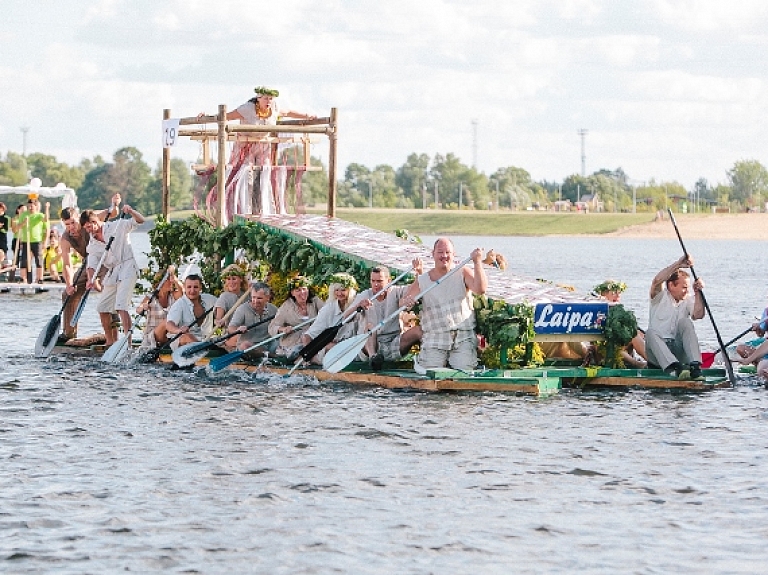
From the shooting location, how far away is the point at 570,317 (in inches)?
676

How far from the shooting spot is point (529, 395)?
1720 cm

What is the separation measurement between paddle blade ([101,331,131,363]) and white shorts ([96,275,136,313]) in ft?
1.44

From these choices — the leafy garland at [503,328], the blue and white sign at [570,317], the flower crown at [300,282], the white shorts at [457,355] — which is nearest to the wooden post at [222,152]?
the flower crown at [300,282]

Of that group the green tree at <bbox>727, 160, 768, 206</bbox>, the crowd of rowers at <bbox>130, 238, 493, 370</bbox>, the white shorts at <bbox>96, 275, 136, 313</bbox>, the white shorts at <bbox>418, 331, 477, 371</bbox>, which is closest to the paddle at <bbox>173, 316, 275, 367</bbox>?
the crowd of rowers at <bbox>130, 238, 493, 370</bbox>

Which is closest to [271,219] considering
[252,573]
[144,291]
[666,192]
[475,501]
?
[144,291]

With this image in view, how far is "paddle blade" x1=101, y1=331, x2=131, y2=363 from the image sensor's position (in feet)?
68.3

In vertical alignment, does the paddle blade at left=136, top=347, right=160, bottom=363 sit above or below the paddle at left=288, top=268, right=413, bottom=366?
below

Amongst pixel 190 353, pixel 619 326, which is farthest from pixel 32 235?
pixel 619 326

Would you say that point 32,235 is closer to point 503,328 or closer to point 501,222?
point 503,328

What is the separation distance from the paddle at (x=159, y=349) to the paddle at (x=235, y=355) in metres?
0.68

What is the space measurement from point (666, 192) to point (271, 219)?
522ft

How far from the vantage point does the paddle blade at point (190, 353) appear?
1945 cm

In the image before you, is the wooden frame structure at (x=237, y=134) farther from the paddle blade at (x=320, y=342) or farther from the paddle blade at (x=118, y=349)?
the paddle blade at (x=320, y=342)

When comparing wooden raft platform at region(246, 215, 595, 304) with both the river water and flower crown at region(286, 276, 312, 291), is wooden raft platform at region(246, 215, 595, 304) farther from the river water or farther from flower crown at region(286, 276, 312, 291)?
the river water
